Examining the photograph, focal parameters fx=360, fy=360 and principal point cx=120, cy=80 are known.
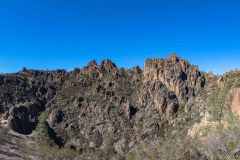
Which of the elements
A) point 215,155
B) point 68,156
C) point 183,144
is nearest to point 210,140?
point 215,155

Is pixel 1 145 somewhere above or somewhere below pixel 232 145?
above

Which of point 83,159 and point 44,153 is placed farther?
point 83,159

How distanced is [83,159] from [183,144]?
205 ft

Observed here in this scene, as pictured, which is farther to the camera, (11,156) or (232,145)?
(11,156)

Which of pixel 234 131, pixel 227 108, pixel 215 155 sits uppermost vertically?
pixel 227 108

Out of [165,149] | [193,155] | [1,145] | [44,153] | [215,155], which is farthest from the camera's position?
[1,145]

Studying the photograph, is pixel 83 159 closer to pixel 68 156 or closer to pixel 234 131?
pixel 68 156

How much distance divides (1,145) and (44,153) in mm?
28891

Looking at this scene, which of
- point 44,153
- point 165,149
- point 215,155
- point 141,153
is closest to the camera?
point 215,155

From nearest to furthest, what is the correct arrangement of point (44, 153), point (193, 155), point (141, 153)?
point (193, 155) < point (141, 153) < point (44, 153)

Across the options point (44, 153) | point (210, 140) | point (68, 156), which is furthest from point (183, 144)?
point (44, 153)

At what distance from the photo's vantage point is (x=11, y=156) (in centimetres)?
17375

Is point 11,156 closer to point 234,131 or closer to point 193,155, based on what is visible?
point 193,155

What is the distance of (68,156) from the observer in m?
181
